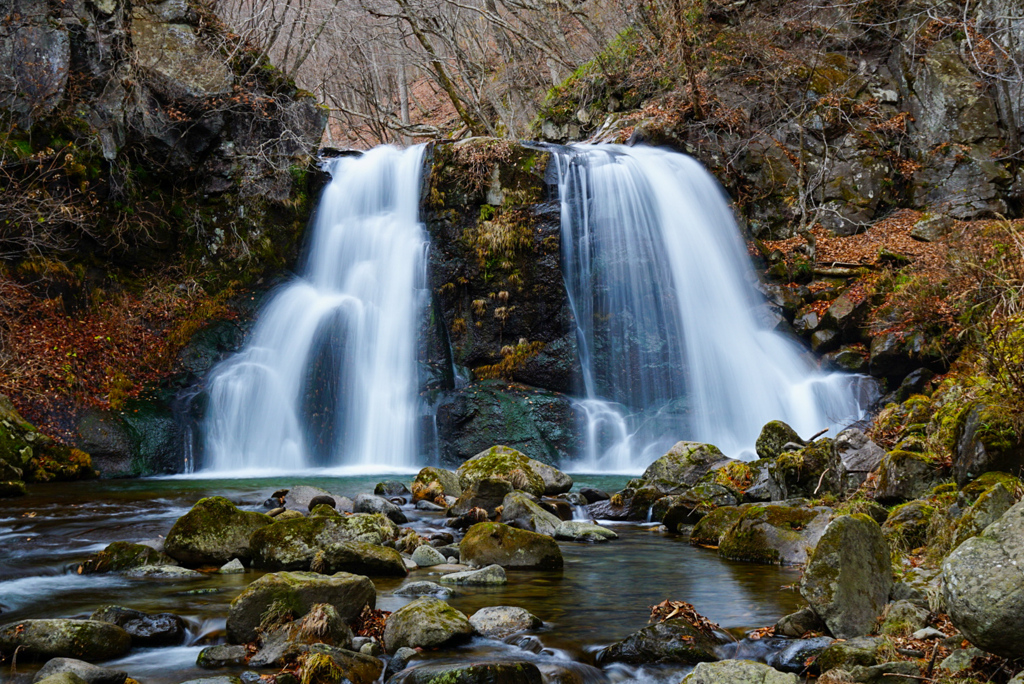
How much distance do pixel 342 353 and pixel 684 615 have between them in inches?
449

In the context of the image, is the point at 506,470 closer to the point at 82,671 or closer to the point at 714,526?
the point at 714,526

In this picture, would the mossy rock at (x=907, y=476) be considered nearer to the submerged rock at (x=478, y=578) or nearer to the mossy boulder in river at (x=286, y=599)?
the submerged rock at (x=478, y=578)

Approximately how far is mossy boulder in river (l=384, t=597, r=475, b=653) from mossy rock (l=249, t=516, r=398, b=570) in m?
1.67

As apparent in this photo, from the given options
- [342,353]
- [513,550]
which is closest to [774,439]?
[513,550]

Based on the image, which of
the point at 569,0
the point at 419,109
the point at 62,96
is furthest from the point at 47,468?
the point at 419,109

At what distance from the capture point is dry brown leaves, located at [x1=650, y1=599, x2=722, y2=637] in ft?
14.2

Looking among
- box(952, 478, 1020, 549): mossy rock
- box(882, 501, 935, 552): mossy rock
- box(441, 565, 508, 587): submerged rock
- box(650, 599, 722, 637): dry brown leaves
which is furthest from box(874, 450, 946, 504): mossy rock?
box(441, 565, 508, 587): submerged rock

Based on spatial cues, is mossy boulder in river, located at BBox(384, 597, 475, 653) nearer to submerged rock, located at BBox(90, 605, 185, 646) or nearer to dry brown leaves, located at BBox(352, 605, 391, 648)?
dry brown leaves, located at BBox(352, 605, 391, 648)

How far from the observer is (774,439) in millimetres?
9906

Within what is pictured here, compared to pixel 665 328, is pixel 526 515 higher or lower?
lower

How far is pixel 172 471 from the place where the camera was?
12.4m

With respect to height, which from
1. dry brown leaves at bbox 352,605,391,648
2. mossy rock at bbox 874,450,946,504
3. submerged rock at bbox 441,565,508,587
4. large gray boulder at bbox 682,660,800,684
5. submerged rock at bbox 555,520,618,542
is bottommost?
submerged rock at bbox 555,520,618,542

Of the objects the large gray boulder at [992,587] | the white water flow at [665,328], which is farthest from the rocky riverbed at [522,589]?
the white water flow at [665,328]

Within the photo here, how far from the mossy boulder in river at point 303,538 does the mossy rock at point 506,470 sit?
284cm
